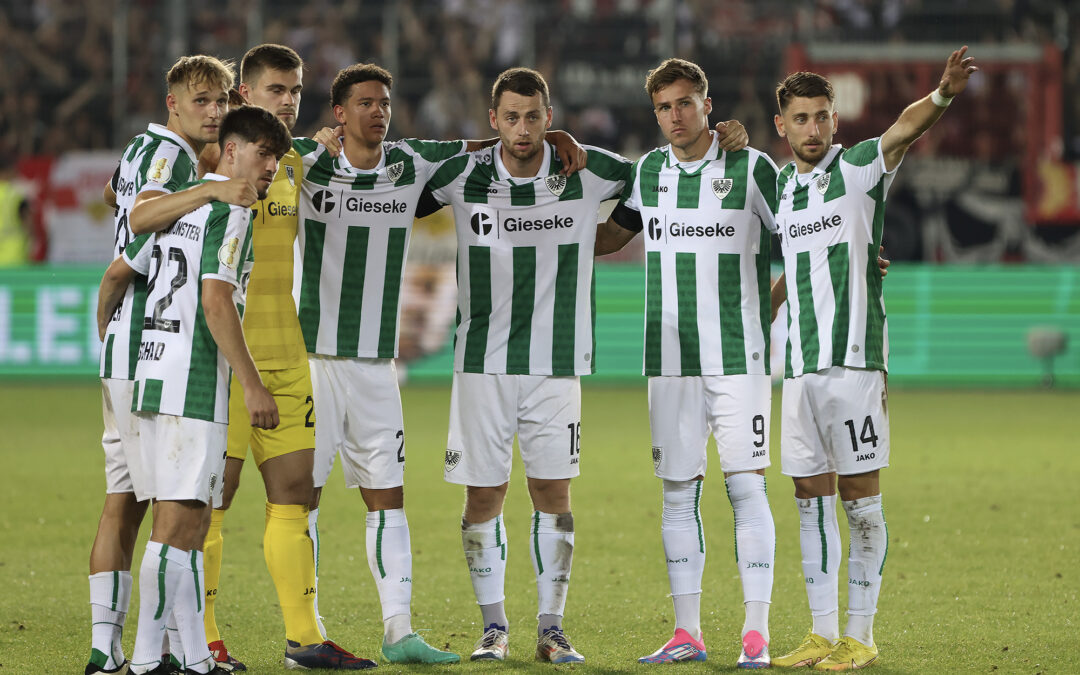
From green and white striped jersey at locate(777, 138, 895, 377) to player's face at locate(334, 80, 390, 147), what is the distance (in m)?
1.76

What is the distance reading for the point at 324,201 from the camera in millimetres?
5500

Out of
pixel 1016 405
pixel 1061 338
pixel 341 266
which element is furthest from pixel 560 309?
pixel 1061 338

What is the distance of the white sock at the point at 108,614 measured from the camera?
4.77 m

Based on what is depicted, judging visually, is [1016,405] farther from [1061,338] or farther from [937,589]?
[937,589]

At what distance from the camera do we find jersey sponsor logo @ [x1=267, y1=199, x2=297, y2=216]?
525cm

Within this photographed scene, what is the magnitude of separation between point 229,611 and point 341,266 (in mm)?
1826

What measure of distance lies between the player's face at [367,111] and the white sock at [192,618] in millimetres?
1891

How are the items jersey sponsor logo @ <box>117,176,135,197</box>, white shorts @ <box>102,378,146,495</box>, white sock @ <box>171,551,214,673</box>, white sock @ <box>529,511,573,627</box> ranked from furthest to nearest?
white sock @ <box>529,511,573,627</box>
jersey sponsor logo @ <box>117,176,135,197</box>
white shorts @ <box>102,378,146,495</box>
white sock @ <box>171,551,214,673</box>

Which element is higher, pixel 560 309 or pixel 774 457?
pixel 560 309

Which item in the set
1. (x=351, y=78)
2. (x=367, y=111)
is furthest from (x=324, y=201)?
(x=351, y=78)

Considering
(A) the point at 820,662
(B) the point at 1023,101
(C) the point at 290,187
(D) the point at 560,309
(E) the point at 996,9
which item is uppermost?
(E) the point at 996,9

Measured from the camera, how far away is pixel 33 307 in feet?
59.0

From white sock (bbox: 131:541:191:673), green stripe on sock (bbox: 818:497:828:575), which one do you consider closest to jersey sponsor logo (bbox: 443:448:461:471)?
white sock (bbox: 131:541:191:673)

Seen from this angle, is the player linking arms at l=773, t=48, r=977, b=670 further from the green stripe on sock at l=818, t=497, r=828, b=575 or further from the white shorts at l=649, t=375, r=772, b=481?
the white shorts at l=649, t=375, r=772, b=481
